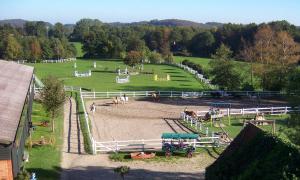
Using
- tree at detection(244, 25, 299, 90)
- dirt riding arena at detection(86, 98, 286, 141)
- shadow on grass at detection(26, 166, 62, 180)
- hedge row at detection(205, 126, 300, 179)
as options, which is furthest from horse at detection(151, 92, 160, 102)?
hedge row at detection(205, 126, 300, 179)

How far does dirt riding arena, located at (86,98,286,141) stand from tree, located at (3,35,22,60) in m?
56.9

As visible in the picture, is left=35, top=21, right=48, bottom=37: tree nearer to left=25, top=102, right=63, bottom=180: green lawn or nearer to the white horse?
the white horse

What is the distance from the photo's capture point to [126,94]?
47.2m

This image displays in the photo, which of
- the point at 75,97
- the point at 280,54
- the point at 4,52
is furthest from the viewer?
the point at 4,52

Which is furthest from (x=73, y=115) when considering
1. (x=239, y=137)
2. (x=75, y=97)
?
(x=239, y=137)

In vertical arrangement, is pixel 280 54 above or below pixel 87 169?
above

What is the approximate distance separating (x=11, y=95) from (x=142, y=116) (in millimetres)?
14936

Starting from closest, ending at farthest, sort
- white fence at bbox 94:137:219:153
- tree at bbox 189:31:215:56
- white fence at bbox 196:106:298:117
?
white fence at bbox 94:137:219:153 → white fence at bbox 196:106:298:117 → tree at bbox 189:31:215:56

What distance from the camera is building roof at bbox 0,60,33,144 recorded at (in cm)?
1823

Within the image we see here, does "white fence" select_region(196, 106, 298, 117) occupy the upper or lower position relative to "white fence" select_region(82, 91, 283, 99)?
lower

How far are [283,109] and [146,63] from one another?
6276cm

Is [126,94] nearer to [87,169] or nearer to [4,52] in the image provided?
[87,169]

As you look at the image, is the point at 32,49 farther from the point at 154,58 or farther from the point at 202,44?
the point at 202,44

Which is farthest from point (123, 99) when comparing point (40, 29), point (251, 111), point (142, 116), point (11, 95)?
point (40, 29)
